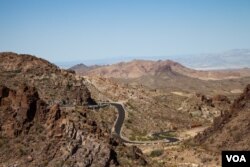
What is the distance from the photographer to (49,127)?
7269cm

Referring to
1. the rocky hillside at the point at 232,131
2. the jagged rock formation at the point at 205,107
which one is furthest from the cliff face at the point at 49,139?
the jagged rock formation at the point at 205,107

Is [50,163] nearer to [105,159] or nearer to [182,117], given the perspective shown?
[105,159]

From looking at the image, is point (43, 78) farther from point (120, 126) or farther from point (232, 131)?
point (232, 131)

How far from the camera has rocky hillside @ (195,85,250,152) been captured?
94.5 metres

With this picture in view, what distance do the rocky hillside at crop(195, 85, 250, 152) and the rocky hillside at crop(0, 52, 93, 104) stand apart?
4531cm

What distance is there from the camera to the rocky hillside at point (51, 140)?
223 feet

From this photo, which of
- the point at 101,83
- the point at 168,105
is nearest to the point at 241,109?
the point at 168,105

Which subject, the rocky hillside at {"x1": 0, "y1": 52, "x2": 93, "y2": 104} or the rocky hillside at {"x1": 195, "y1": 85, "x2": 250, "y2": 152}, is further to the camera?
the rocky hillside at {"x1": 0, "y1": 52, "x2": 93, "y2": 104}

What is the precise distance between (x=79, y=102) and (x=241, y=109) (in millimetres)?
51379

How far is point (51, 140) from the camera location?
7031cm

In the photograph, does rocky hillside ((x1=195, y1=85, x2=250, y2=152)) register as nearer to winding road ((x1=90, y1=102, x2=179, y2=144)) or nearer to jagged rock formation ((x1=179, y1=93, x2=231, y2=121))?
winding road ((x1=90, y1=102, x2=179, y2=144))

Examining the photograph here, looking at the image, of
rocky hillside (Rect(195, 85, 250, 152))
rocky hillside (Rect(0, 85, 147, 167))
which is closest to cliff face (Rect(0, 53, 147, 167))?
rocky hillside (Rect(0, 85, 147, 167))

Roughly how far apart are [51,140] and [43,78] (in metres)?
76.5

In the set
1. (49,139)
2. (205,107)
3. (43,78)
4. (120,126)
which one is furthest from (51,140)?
(205,107)
